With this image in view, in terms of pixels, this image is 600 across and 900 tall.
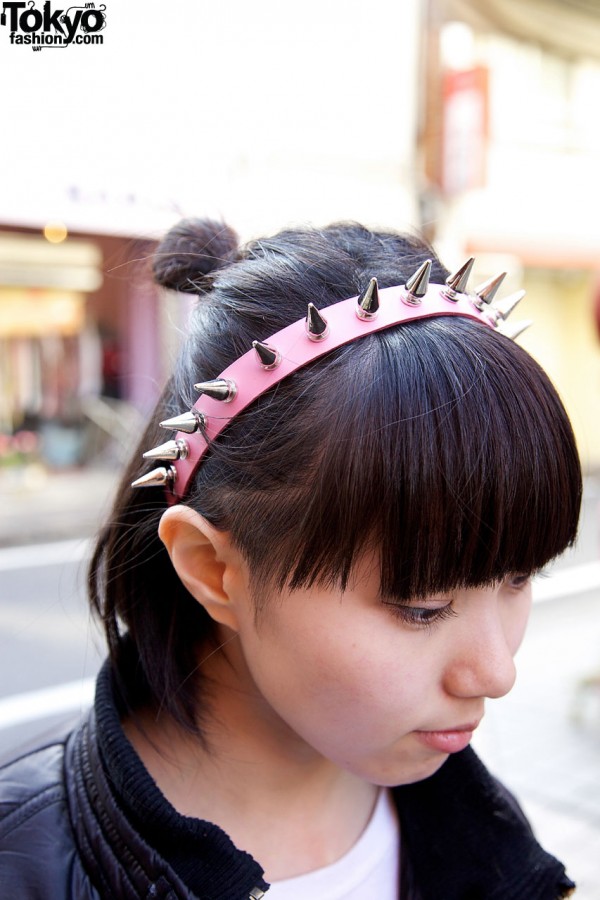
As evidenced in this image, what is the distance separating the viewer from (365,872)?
4.13 ft

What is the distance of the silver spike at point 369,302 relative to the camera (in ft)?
3.25

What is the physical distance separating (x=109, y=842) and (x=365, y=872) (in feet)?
1.38

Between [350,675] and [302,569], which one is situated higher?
[302,569]

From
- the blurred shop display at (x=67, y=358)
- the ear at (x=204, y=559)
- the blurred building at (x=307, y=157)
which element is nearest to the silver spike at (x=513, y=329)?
the ear at (x=204, y=559)

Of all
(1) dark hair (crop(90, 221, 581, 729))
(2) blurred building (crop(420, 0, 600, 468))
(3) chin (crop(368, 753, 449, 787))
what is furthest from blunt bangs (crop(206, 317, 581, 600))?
(2) blurred building (crop(420, 0, 600, 468))

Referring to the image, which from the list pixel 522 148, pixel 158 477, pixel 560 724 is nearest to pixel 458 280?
pixel 158 477

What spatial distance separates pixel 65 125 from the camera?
8.99 m

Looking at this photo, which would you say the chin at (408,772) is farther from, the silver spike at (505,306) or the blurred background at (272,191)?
the blurred background at (272,191)

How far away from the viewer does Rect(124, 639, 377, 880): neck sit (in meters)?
1.18

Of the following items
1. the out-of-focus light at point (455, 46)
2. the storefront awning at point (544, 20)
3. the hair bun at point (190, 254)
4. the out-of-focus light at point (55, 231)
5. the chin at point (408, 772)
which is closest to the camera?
the chin at point (408, 772)

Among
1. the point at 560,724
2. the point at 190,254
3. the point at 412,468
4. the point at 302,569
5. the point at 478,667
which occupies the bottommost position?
the point at 560,724

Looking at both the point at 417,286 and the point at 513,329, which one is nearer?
the point at 417,286

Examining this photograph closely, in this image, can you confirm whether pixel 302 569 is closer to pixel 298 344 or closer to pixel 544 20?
pixel 298 344

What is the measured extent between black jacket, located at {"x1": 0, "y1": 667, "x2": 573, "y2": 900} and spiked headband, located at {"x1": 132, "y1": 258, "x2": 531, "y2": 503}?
35 centimetres
